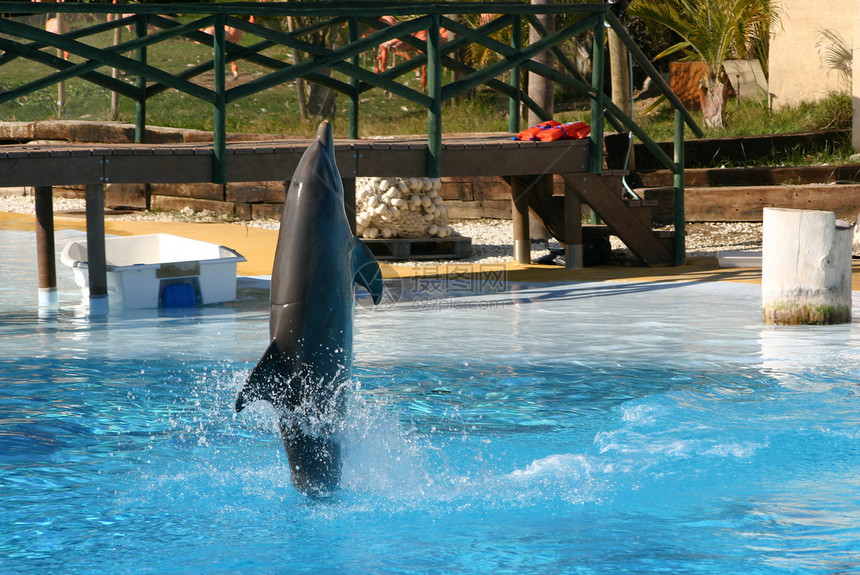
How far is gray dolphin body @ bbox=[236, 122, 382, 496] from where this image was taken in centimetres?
445

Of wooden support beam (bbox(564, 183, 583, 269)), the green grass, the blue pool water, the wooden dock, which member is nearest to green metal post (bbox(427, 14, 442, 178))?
the wooden dock

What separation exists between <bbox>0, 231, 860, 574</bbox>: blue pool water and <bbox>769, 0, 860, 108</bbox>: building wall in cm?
978

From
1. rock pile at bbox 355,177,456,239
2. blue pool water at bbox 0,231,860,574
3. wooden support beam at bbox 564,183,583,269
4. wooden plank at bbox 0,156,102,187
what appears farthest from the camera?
rock pile at bbox 355,177,456,239

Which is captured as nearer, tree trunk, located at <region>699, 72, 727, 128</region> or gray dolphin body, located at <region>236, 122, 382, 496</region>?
gray dolphin body, located at <region>236, 122, 382, 496</region>

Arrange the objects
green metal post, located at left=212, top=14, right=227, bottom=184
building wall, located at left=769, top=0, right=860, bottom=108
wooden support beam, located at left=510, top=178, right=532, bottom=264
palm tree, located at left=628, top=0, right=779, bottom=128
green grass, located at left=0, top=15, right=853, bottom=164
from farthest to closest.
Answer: palm tree, located at left=628, top=0, right=779, bottom=128
green grass, located at left=0, top=15, right=853, bottom=164
building wall, located at left=769, top=0, right=860, bottom=108
wooden support beam, located at left=510, top=178, right=532, bottom=264
green metal post, located at left=212, top=14, right=227, bottom=184

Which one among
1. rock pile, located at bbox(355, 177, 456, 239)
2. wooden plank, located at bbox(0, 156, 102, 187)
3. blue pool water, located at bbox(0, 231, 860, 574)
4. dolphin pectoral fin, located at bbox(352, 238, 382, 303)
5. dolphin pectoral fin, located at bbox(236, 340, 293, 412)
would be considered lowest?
blue pool water, located at bbox(0, 231, 860, 574)

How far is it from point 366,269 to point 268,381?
2.74ft

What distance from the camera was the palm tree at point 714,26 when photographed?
18.0 metres

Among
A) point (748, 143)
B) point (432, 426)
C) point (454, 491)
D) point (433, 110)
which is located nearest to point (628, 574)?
point (454, 491)

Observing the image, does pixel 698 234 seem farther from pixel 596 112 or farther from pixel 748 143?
pixel 596 112

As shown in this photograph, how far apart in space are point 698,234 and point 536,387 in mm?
8540

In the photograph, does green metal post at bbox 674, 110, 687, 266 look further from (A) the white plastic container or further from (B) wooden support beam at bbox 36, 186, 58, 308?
(B) wooden support beam at bbox 36, 186, 58, 308

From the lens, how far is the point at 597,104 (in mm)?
11508

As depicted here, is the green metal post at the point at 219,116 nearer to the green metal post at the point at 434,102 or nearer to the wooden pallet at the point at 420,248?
the green metal post at the point at 434,102
